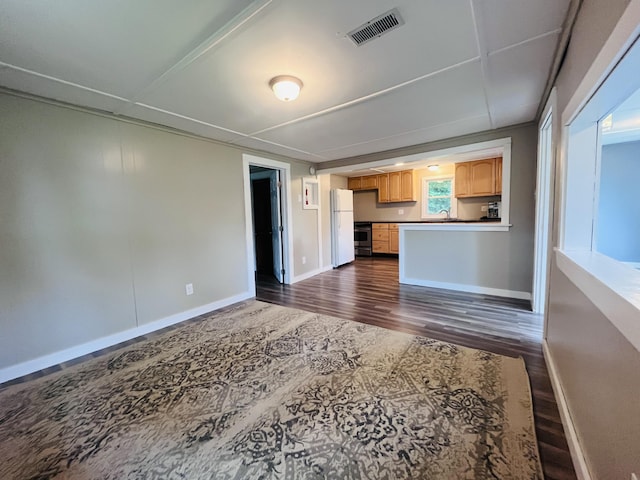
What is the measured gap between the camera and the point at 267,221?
529 centimetres

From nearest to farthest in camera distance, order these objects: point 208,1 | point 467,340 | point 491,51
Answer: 1. point 208,1
2. point 491,51
3. point 467,340

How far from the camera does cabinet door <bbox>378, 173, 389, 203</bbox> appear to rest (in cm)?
691

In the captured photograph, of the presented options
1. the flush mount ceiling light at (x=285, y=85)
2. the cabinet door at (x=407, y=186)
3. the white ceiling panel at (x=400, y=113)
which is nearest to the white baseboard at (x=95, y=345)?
the white ceiling panel at (x=400, y=113)

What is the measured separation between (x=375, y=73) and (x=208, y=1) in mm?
1185

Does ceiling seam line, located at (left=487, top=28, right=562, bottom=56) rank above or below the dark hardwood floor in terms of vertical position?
above

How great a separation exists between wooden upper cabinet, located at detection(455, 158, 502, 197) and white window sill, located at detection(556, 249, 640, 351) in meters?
4.66

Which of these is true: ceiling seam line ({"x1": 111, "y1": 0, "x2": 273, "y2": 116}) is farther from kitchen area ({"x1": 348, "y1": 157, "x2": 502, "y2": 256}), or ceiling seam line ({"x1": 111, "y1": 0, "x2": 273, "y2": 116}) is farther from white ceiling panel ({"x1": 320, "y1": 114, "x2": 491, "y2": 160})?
kitchen area ({"x1": 348, "y1": 157, "x2": 502, "y2": 256})

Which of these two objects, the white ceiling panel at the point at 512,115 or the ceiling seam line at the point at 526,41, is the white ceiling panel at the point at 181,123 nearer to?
the ceiling seam line at the point at 526,41

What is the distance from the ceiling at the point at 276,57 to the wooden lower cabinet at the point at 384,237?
417 centimetres

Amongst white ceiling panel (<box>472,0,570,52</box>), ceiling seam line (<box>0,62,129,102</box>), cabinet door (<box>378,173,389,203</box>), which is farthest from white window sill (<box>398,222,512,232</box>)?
ceiling seam line (<box>0,62,129,102</box>)

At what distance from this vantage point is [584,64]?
1271 millimetres

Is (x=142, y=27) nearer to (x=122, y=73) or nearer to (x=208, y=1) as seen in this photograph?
(x=208, y=1)

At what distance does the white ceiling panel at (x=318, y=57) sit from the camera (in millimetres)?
1388

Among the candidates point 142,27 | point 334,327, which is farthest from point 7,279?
point 334,327
